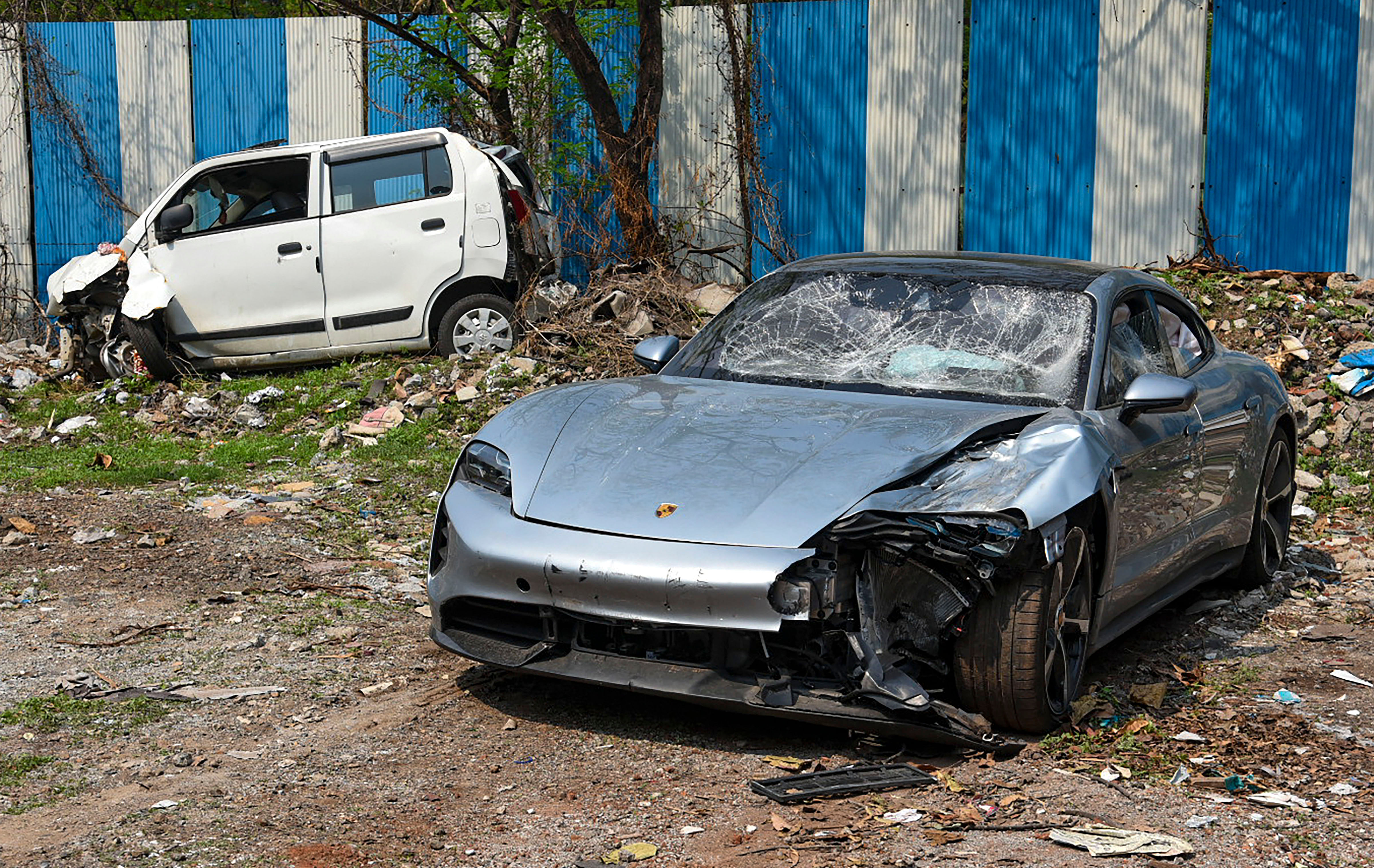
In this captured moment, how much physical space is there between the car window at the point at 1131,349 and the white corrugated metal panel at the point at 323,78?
10644mm

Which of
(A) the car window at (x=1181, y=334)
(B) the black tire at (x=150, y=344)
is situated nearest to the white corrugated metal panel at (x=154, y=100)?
(B) the black tire at (x=150, y=344)

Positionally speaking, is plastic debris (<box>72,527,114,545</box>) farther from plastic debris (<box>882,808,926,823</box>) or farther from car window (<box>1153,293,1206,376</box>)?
car window (<box>1153,293,1206,376</box>)

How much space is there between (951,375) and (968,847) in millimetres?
1985

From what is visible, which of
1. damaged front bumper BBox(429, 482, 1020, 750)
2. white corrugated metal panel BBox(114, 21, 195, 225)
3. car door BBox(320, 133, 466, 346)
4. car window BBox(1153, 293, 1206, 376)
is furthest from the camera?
white corrugated metal panel BBox(114, 21, 195, 225)

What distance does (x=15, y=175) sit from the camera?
15227mm

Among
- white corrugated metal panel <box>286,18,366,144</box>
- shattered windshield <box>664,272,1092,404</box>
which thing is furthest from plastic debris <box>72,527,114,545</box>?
white corrugated metal panel <box>286,18,366,144</box>

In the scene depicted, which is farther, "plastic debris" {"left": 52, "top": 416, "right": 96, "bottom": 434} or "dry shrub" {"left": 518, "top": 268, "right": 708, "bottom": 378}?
"dry shrub" {"left": 518, "top": 268, "right": 708, "bottom": 378}

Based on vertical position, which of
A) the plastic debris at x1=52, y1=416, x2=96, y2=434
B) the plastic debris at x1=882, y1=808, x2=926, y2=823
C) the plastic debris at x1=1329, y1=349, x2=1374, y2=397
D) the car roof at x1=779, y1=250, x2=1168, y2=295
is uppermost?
the car roof at x1=779, y1=250, x2=1168, y2=295

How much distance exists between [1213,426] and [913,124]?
8.41 meters

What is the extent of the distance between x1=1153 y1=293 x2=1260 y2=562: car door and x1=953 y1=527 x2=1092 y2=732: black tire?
1.50 metres

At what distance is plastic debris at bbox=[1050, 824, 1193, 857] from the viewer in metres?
3.60

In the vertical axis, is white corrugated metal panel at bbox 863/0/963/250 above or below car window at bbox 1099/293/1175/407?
above

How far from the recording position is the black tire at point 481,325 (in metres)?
11.6

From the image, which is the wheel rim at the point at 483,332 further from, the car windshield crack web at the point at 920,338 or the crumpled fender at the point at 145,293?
the car windshield crack web at the point at 920,338
